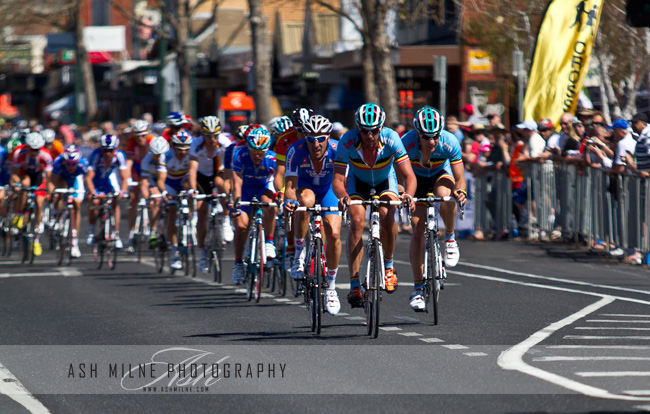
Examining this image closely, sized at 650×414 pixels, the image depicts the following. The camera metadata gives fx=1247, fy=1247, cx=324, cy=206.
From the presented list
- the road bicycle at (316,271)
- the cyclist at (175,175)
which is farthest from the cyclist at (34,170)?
the road bicycle at (316,271)

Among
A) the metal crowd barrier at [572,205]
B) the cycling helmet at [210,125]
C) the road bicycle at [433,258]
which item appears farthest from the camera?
the cycling helmet at [210,125]

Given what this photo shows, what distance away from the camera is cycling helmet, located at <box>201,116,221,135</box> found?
16.7m

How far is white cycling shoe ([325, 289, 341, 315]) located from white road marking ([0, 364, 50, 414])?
292cm

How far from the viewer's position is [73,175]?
19.8 meters

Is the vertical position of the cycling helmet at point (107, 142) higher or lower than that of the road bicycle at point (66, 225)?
higher

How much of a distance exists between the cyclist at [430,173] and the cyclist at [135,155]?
8464mm

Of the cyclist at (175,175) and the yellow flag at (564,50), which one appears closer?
the cyclist at (175,175)

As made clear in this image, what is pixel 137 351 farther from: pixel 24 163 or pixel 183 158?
pixel 24 163

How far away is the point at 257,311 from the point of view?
42.5ft

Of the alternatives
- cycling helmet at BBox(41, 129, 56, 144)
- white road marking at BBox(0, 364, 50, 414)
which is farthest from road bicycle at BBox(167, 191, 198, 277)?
white road marking at BBox(0, 364, 50, 414)

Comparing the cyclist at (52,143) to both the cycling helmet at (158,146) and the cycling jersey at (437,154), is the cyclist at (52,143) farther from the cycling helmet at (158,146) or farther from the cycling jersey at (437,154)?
the cycling jersey at (437,154)

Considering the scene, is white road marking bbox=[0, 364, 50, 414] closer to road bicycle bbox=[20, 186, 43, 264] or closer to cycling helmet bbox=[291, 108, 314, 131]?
cycling helmet bbox=[291, 108, 314, 131]

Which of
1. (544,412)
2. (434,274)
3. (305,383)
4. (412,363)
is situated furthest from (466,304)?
(544,412)

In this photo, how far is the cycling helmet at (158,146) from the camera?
18344 millimetres
